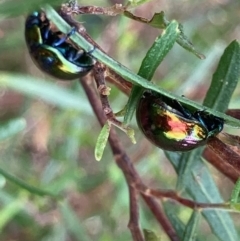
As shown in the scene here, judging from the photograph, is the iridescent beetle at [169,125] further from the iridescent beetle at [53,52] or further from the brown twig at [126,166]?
the brown twig at [126,166]

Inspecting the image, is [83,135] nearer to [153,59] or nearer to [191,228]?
[191,228]

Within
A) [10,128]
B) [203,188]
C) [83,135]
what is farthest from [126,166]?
[83,135]

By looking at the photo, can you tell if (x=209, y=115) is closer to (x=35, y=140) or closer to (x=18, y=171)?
(x=18, y=171)

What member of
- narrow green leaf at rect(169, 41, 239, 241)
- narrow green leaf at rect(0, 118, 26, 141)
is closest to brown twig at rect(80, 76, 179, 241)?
narrow green leaf at rect(169, 41, 239, 241)

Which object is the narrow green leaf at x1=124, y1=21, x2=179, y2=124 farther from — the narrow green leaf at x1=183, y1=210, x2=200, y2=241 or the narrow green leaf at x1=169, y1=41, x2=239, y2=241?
the narrow green leaf at x1=183, y1=210, x2=200, y2=241

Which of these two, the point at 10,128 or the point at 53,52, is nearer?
the point at 53,52

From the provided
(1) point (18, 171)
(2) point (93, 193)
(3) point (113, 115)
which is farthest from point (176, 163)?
(2) point (93, 193)
